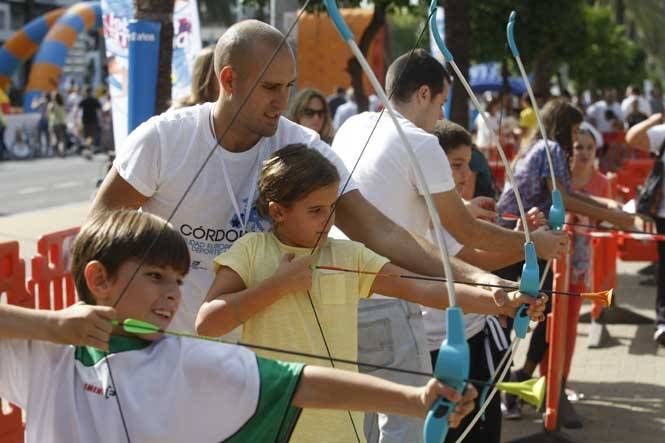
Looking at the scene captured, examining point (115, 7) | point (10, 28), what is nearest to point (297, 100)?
point (115, 7)

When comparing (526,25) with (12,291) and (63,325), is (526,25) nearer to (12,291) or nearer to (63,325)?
(12,291)

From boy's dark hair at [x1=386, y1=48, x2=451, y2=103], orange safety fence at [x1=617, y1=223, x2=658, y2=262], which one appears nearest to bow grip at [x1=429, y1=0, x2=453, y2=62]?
boy's dark hair at [x1=386, y1=48, x2=451, y2=103]

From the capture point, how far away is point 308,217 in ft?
10.8

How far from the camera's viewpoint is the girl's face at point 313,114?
7.01m

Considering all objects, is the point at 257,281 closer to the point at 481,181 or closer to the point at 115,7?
the point at 481,181

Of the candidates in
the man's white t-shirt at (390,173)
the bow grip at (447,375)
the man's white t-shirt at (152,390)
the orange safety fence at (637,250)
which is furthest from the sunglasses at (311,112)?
the bow grip at (447,375)

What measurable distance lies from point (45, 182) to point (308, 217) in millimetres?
20323

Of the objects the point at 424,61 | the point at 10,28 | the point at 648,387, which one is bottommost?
the point at 10,28

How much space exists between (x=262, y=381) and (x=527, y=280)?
896 mm

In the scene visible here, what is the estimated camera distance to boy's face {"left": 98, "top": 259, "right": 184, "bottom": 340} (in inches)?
99.1

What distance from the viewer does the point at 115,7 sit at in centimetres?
861

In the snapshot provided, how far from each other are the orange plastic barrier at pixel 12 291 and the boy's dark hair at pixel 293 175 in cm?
204

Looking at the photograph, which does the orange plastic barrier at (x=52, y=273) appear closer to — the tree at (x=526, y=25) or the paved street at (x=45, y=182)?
the tree at (x=526, y=25)

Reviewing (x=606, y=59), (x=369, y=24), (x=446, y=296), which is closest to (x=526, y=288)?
(x=446, y=296)
